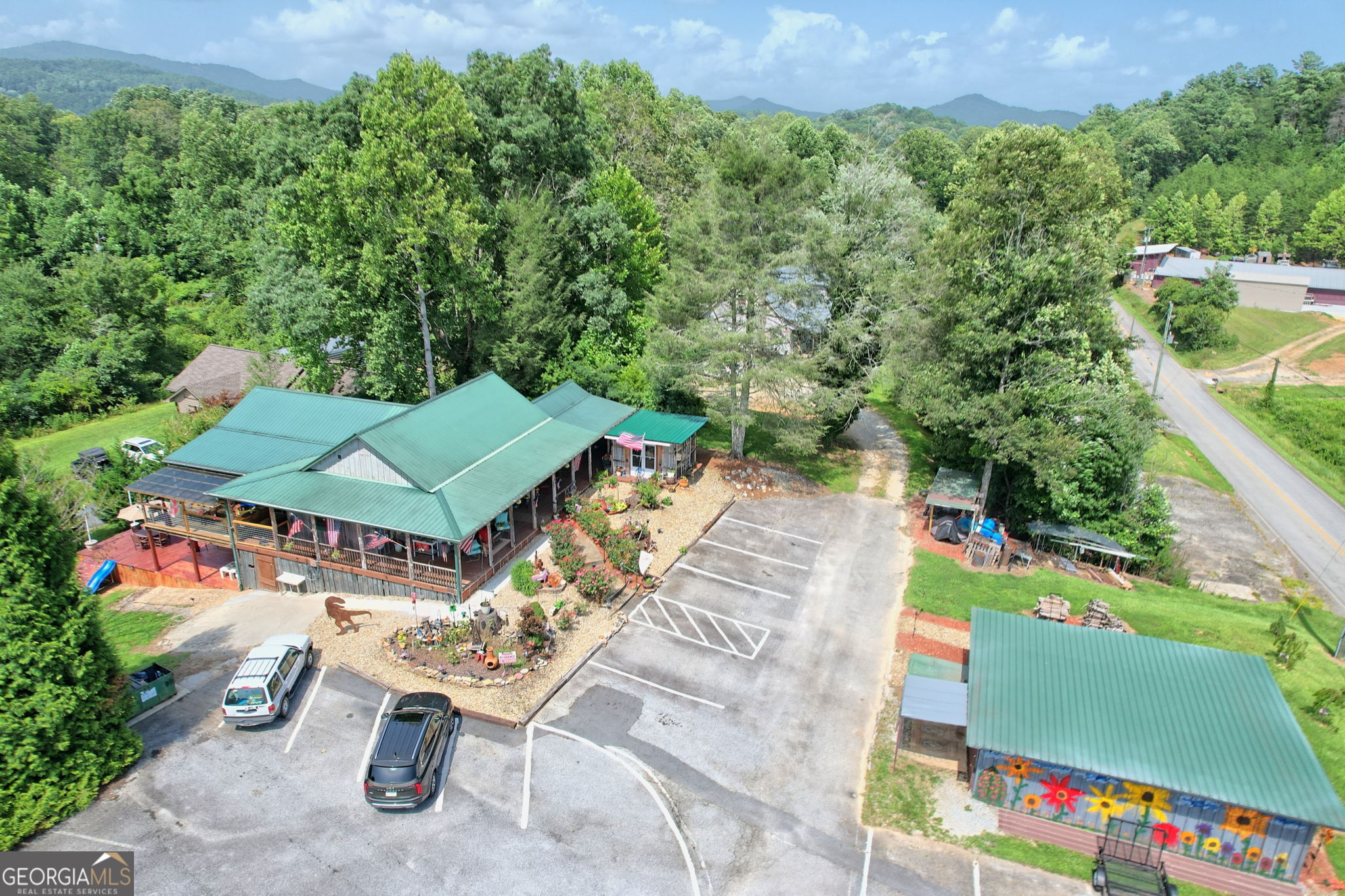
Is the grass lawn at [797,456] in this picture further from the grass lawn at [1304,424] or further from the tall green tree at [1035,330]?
the grass lawn at [1304,424]

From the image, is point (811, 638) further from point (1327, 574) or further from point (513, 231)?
point (513, 231)

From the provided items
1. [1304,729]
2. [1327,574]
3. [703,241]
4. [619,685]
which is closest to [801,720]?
[619,685]

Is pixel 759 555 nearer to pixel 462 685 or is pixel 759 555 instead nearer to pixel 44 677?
pixel 462 685

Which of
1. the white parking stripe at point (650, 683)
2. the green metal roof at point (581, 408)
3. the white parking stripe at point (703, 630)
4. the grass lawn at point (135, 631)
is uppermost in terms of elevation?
the green metal roof at point (581, 408)

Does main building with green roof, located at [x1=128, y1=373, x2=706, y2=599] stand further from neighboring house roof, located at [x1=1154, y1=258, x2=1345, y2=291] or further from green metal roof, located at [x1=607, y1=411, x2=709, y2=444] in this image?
neighboring house roof, located at [x1=1154, y1=258, x2=1345, y2=291]

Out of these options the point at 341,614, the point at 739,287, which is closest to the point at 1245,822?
the point at 341,614

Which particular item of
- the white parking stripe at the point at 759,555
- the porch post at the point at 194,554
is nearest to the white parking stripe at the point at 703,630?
the white parking stripe at the point at 759,555
